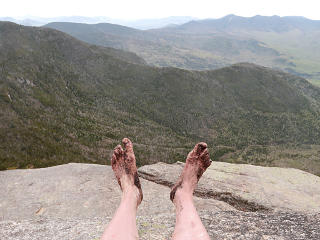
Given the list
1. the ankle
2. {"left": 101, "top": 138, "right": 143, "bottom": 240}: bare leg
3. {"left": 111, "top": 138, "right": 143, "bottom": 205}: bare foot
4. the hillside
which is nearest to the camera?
{"left": 101, "top": 138, "right": 143, "bottom": 240}: bare leg

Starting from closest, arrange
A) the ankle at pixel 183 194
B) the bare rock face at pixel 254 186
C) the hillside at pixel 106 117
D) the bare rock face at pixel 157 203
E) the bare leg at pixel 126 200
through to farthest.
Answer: the bare leg at pixel 126 200
the bare rock face at pixel 157 203
the ankle at pixel 183 194
the bare rock face at pixel 254 186
the hillside at pixel 106 117

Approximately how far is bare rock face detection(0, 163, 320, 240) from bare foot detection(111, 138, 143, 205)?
134 cm

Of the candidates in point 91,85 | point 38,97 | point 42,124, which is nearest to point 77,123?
point 42,124

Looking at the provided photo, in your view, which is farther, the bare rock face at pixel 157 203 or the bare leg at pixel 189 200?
the bare rock face at pixel 157 203

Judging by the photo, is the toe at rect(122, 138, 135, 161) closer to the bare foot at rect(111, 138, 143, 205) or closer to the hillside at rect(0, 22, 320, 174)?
the bare foot at rect(111, 138, 143, 205)

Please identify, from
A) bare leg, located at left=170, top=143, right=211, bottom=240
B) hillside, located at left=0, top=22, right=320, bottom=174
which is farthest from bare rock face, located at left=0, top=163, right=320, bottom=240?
hillside, located at left=0, top=22, right=320, bottom=174

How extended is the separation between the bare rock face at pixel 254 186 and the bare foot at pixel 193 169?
7442 mm

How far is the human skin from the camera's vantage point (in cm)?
566

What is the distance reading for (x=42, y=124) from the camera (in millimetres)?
102938

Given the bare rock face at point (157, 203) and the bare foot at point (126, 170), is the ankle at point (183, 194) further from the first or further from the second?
the bare foot at point (126, 170)

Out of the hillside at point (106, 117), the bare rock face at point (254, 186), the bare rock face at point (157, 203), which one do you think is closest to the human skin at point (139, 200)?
the bare rock face at point (157, 203)

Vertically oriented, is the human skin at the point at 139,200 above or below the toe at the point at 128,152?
below

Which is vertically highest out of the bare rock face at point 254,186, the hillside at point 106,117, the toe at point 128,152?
the toe at point 128,152

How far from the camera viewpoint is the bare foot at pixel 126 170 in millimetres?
8985
